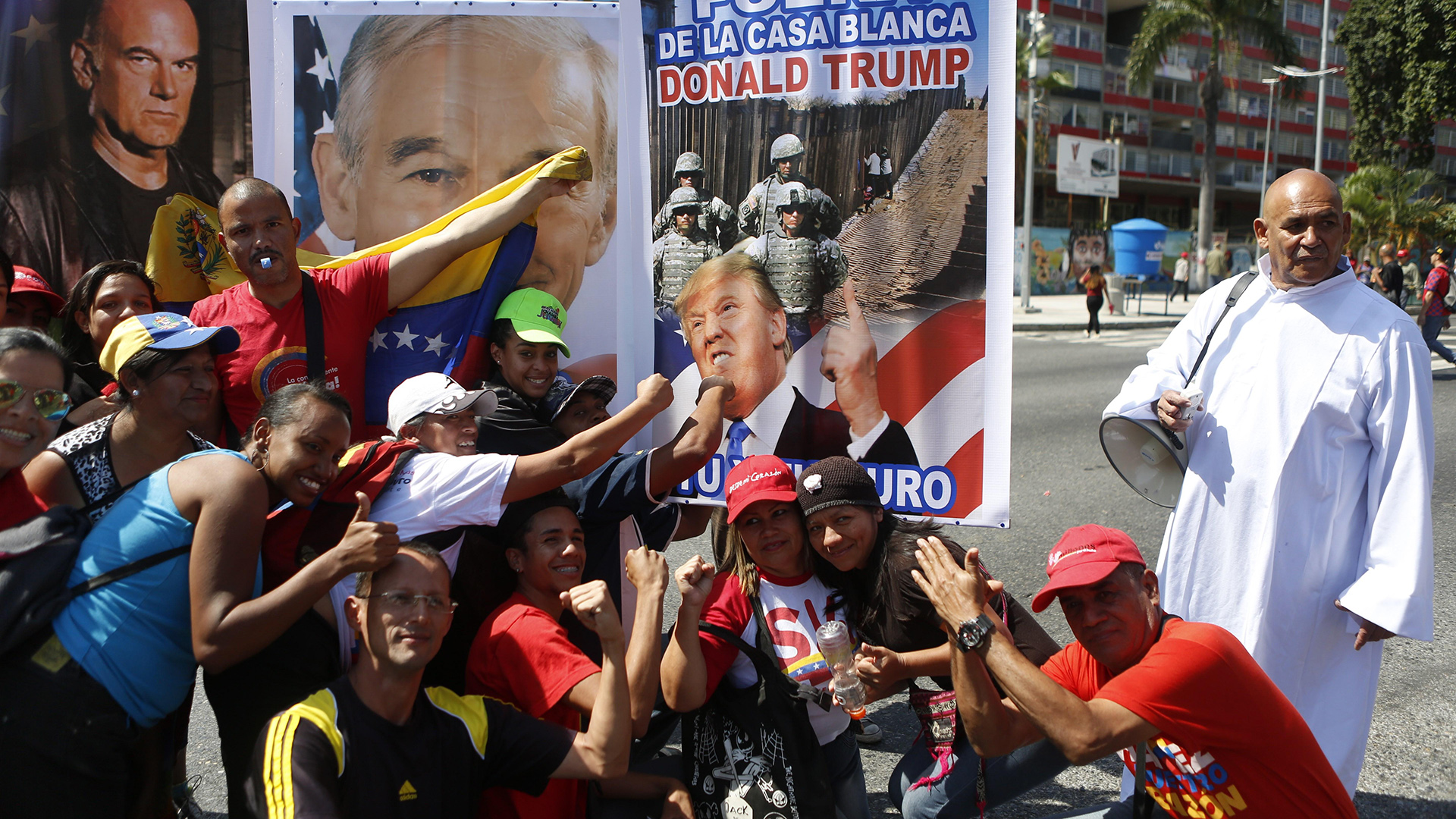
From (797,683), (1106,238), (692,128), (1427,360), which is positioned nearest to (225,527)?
(797,683)

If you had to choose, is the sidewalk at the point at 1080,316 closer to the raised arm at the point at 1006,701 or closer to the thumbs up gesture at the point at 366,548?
the raised arm at the point at 1006,701

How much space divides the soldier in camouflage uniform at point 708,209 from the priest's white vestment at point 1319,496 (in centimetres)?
154

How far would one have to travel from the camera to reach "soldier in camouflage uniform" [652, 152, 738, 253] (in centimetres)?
322

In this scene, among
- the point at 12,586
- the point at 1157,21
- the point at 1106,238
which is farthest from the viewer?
the point at 1106,238

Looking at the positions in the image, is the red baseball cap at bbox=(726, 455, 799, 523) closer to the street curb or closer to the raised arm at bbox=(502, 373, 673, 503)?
the raised arm at bbox=(502, 373, 673, 503)

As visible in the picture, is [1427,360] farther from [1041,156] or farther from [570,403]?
[1041,156]

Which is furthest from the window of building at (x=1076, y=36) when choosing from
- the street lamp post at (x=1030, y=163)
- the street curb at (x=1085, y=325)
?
the street curb at (x=1085, y=325)

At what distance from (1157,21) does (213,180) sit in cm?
3183

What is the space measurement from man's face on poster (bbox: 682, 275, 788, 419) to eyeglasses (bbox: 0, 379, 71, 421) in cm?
177

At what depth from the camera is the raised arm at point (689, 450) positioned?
112 inches

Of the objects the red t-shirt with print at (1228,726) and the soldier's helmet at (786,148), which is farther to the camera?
the soldier's helmet at (786,148)

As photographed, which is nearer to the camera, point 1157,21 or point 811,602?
→ point 811,602

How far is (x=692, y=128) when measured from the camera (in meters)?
3.22

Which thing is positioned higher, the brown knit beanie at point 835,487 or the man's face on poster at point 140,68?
the man's face on poster at point 140,68
